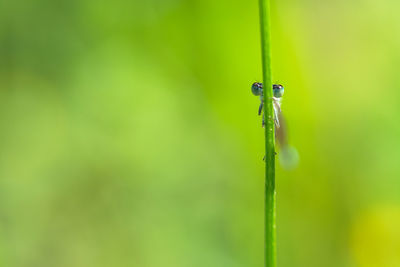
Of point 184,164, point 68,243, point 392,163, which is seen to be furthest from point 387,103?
point 68,243

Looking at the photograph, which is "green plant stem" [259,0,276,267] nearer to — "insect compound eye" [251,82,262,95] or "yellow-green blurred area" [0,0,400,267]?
"insect compound eye" [251,82,262,95]

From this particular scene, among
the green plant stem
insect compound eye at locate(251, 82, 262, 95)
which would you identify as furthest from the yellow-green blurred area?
the green plant stem

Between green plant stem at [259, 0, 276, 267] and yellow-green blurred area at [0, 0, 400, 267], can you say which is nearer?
green plant stem at [259, 0, 276, 267]

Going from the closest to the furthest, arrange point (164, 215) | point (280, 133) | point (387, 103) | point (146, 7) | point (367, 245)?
point (280, 133), point (367, 245), point (164, 215), point (387, 103), point (146, 7)

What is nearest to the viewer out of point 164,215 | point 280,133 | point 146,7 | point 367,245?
point 280,133

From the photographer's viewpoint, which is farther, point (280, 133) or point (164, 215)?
point (164, 215)

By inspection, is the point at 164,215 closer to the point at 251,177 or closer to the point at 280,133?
the point at 251,177

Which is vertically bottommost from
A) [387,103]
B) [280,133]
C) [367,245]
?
[367,245]

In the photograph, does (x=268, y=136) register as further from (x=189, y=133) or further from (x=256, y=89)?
(x=189, y=133)
